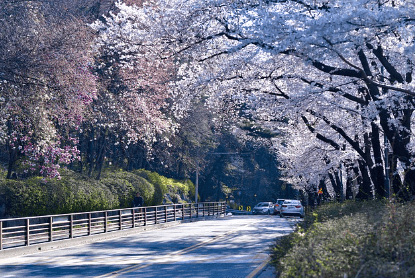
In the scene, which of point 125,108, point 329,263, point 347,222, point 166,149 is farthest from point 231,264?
point 166,149

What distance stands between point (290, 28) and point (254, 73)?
6315 mm

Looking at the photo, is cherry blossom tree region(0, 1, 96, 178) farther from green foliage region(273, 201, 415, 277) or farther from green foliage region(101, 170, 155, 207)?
green foliage region(273, 201, 415, 277)

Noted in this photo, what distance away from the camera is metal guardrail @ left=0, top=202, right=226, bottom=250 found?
63.7 ft

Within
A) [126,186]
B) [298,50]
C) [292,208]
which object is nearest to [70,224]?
[126,186]

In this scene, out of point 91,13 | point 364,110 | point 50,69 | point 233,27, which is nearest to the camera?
point 233,27

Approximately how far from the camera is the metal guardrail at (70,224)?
63.7ft

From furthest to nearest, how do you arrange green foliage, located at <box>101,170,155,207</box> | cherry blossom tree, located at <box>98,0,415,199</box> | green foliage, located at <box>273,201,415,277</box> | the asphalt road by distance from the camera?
green foliage, located at <box>101,170,155,207</box>, the asphalt road, cherry blossom tree, located at <box>98,0,415,199</box>, green foliage, located at <box>273,201,415,277</box>

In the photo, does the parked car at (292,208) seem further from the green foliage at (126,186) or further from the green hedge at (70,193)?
the green foliage at (126,186)

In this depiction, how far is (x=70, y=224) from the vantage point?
22578 millimetres

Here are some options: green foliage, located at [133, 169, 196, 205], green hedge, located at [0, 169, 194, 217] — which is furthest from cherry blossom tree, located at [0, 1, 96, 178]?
green foliage, located at [133, 169, 196, 205]

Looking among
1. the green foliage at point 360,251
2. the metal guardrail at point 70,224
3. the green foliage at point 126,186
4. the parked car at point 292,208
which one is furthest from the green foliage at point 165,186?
the green foliage at point 360,251

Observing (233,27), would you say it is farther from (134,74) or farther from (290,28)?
(134,74)

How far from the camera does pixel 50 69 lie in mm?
19641

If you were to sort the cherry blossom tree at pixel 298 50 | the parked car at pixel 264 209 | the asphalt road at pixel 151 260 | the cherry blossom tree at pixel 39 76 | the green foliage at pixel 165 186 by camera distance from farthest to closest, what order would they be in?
the parked car at pixel 264 209
the green foliage at pixel 165 186
the cherry blossom tree at pixel 39 76
the asphalt road at pixel 151 260
the cherry blossom tree at pixel 298 50
